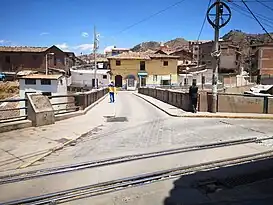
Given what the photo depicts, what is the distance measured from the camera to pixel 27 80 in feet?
158

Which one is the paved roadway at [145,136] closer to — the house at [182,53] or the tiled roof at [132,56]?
the tiled roof at [132,56]

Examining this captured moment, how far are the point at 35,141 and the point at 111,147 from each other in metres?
2.39

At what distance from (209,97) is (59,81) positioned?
36.4 meters

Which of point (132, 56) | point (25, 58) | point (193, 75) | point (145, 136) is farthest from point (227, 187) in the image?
point (25, 58)

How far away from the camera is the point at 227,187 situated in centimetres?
575

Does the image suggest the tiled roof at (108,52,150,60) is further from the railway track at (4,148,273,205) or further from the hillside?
the hillside

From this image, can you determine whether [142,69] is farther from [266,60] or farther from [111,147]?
[111,147]

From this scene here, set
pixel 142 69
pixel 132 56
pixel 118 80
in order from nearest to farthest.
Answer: pixel 118 80
pixel 132 56
pixel 142 69

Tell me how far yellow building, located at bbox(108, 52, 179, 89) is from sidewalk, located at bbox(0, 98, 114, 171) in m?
52.7

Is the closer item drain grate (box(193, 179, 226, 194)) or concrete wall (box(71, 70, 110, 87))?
drain grate (box(193, 179, 226, 194))

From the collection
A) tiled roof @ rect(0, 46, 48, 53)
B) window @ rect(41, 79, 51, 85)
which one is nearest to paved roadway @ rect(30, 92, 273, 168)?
window @ rect(41, 79, 51, 85)

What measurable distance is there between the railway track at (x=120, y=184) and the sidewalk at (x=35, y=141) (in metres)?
2.08

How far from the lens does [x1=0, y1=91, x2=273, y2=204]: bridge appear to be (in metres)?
5.97

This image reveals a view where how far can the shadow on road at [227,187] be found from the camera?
5094mm
